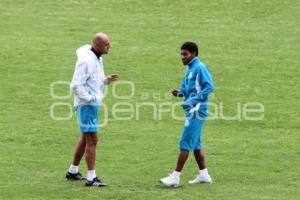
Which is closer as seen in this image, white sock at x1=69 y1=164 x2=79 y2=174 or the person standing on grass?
the person standing on grass

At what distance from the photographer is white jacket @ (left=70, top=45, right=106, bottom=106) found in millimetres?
11945

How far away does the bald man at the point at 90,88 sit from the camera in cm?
1196

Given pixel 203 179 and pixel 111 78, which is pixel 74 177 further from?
pixel 203 179

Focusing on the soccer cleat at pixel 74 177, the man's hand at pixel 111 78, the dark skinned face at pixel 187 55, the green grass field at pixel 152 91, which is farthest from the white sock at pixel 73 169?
the dark skinned face at pixel 187 55

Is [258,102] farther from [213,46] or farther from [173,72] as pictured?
[213,46]

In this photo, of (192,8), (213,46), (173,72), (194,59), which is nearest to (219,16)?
(192,8)

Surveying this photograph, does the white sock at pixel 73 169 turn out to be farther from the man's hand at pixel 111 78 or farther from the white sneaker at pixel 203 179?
the white sneaker at pixel 203 179

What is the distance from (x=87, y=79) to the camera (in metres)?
12.0

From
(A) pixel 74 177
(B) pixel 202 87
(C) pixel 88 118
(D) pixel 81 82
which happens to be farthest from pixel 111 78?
(A) pixel 74 177

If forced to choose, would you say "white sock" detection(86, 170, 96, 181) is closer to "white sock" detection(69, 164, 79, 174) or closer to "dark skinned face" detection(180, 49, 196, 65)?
"white sock" detection(69, 164, 79, 174)

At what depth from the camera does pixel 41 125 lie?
53.8ft

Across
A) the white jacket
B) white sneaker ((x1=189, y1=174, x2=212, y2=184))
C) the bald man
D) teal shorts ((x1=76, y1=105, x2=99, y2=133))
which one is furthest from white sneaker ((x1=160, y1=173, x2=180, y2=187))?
the white jacket

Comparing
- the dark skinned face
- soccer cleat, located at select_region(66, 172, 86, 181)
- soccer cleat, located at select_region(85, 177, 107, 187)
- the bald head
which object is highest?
the bald head

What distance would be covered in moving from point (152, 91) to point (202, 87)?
712cm
